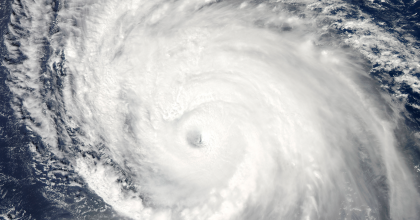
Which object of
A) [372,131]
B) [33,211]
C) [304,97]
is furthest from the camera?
Answer: [304,97]

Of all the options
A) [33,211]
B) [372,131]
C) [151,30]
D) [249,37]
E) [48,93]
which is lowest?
[33,211]

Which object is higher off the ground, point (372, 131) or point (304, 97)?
point (304, 97)

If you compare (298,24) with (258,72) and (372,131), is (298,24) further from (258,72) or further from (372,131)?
(372,131)

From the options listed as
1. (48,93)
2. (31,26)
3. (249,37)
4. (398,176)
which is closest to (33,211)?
(48,93)

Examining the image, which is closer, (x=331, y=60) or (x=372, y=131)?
(x=372, y=131)

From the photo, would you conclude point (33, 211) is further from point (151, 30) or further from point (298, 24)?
point (298, 24)

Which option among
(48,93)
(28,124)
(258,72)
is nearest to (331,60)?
(258,72)

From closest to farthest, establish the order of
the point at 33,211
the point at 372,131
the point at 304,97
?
the point at 33,211 < the point at 372,131 < the point at 304,97
